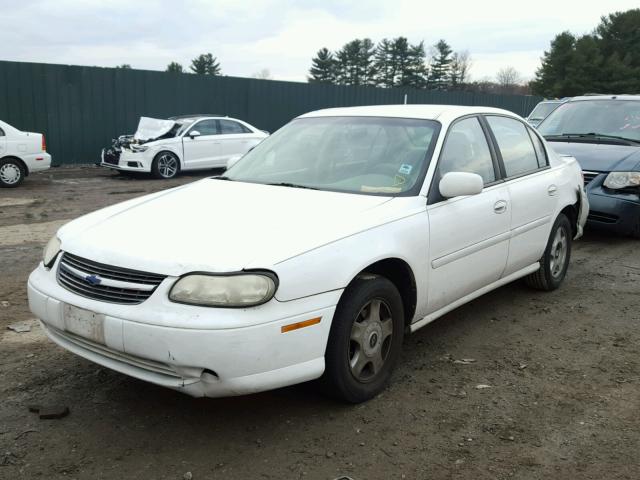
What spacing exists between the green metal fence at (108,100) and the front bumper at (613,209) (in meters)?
13.8

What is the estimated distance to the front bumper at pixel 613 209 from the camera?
716 cm

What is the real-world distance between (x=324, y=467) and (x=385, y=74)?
7094 cm

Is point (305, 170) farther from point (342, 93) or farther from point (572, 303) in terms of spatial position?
point (342, 93)

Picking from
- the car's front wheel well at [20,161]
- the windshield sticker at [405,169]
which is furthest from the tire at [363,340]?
the car's front wheel well at [20,161]

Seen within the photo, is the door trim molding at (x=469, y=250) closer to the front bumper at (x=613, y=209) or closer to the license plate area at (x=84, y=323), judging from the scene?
the license plate area at (x=84, y=323)

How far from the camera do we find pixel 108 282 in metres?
2.93

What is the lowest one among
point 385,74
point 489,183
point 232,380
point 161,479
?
point 161,479

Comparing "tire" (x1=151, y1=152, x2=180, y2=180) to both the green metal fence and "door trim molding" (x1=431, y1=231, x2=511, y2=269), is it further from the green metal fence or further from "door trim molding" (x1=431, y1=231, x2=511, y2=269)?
"door trim molding" (x1=431, y1=231, x2=511, y2=269)

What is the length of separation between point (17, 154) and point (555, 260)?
10654mm

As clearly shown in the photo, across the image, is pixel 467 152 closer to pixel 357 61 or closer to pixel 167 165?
pixel 167 165

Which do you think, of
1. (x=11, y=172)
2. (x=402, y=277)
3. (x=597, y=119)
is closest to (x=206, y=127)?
(x=11, y=172)

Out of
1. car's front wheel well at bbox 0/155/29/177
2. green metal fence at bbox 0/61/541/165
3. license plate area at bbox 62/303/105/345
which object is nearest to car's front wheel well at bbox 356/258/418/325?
license plate area at bbox 62/303/105/345

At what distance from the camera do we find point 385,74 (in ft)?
231

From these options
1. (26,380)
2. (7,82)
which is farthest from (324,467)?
(7,82)
